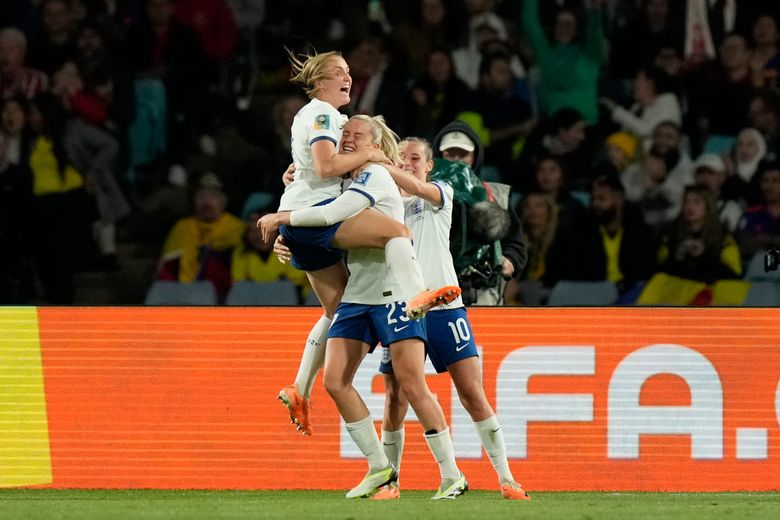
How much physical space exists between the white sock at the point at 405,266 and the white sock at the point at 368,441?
28.4 inches

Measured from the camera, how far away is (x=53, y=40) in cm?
1295

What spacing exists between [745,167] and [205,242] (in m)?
4.60

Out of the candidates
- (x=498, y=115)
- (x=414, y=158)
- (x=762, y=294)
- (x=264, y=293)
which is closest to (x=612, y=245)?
(x=762, y=294)

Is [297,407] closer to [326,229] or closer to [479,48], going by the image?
[326,229]

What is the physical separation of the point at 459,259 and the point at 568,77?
180 inches

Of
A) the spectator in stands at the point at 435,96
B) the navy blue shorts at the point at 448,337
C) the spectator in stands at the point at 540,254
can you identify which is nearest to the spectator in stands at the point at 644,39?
the spectator in stands at the point at 435,96

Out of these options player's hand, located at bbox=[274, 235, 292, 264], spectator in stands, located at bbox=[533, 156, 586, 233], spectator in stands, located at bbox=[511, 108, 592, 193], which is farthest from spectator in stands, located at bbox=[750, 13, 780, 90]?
player's hand, located at bbox=[274, 235, 292, 264]

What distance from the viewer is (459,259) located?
8.42 meters

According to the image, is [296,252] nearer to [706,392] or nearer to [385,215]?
[385,215]

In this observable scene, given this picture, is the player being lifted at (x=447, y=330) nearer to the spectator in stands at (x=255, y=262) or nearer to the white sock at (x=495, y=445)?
the white sock at (x=495, y=445)

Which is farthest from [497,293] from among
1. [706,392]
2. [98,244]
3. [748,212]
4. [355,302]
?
[98,244]

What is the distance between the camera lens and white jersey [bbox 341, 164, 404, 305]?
712cm

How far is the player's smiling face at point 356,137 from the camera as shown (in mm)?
7191

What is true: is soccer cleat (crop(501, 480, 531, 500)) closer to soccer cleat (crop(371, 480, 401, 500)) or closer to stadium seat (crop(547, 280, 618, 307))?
soccer cleat (crop(371, 480, 401, 500))
